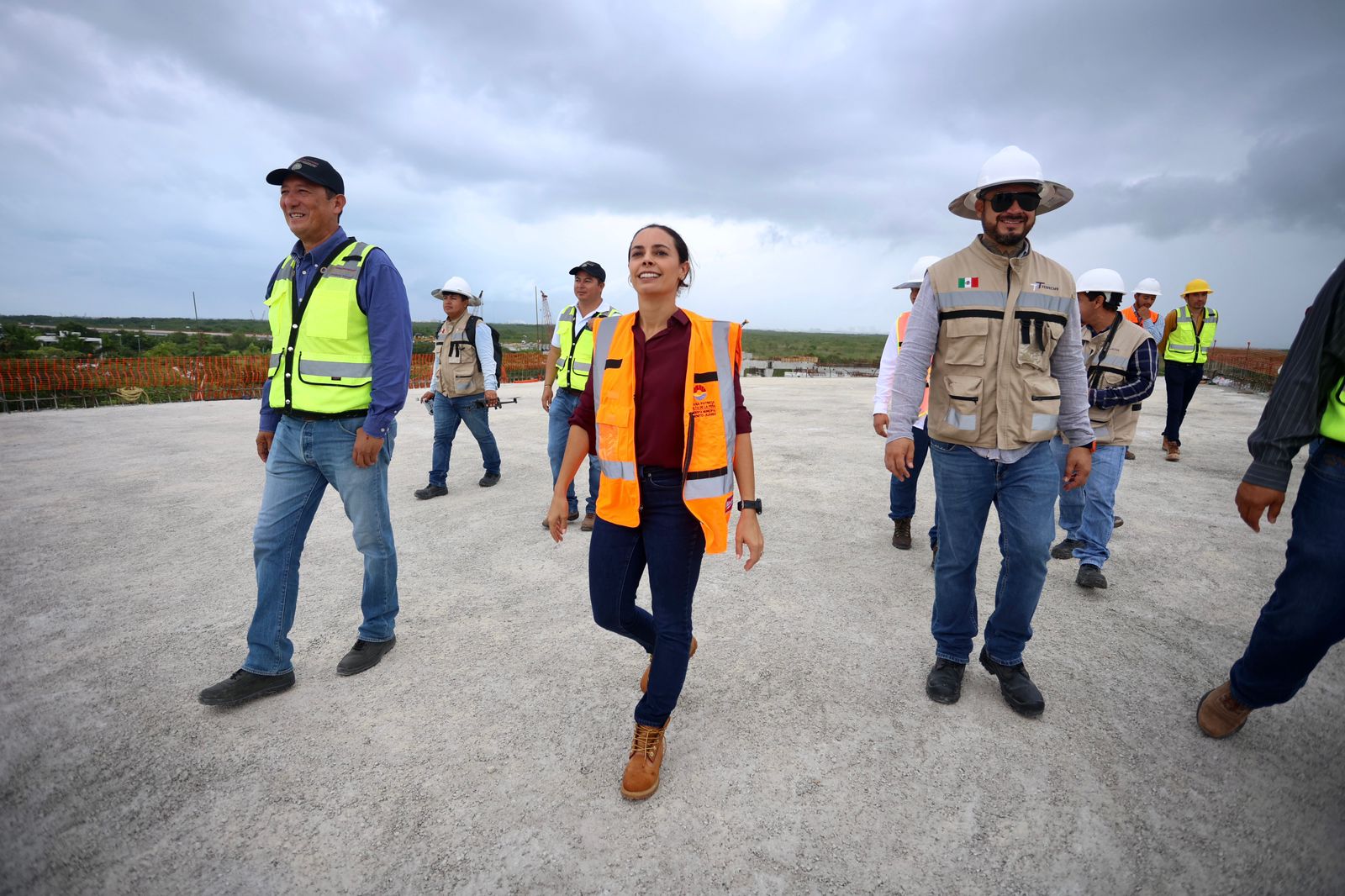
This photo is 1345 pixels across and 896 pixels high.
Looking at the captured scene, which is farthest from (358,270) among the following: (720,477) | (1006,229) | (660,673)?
(1006,229)

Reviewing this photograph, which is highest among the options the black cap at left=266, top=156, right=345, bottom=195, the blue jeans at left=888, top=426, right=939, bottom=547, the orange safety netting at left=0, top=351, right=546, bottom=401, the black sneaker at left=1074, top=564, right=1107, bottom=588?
the black cap at left=266, top=156, right=345, bottom=195

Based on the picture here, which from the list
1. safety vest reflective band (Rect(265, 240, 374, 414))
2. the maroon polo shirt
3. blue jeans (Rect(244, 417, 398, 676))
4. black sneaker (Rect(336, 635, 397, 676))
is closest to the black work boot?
the maroon polo shirt

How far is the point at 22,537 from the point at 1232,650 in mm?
8054

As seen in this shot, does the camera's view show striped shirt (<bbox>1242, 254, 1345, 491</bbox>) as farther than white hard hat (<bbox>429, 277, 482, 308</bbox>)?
A: No

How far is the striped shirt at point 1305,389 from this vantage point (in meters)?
2.06

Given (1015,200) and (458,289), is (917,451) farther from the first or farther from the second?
(458,289)

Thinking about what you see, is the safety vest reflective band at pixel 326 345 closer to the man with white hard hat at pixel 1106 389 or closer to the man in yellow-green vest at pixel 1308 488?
the man in yellow-green vest at pixel 1308 488

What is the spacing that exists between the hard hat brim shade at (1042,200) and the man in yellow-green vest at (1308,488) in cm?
102

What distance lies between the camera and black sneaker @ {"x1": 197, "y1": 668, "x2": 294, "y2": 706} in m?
2.68

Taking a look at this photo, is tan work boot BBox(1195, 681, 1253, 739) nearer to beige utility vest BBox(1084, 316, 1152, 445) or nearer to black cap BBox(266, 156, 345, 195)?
beige utility vest BBox(1084, 316, 1152, 445)

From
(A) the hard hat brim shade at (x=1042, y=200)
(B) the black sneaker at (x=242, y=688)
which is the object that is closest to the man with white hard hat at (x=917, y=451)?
(A) the hard hat brim shade at (x=1042, y=200)

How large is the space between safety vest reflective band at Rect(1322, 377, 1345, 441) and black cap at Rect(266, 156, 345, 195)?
3994mm

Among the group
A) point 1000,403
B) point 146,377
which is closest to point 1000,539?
point 1000,403

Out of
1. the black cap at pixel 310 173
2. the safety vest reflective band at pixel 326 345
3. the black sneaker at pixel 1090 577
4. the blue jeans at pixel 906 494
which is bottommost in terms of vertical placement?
the black sneaker at pixel 1090 577
